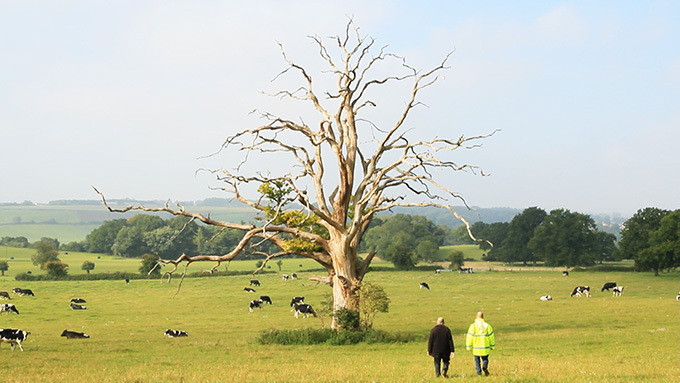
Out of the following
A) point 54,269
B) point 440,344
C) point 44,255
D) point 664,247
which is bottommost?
point 54,269

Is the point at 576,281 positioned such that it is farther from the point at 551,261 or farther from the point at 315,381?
the point at 315,381

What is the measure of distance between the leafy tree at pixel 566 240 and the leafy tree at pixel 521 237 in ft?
29.3

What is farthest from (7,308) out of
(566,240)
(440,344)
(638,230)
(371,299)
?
(566,240)

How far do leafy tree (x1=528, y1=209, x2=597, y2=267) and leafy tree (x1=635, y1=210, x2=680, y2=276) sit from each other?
765 inches

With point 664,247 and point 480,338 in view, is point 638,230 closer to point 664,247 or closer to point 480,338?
point 664,247

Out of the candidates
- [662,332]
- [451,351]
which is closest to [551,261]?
[662,332]

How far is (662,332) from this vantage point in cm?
3148

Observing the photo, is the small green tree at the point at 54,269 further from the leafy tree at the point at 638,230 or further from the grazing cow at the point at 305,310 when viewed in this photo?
the leafy tree at the point at 638,230

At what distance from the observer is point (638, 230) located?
8862 cm

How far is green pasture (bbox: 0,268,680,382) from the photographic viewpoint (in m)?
19.4

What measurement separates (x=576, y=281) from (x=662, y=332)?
158 feet

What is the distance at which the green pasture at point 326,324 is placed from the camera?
763 inches

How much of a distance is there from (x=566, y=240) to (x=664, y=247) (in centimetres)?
2615

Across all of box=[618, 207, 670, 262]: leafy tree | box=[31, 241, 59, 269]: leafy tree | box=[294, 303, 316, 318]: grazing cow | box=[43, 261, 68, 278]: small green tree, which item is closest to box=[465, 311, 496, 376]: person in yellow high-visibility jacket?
box=[294, 303, 316, 318]: grazing cow
